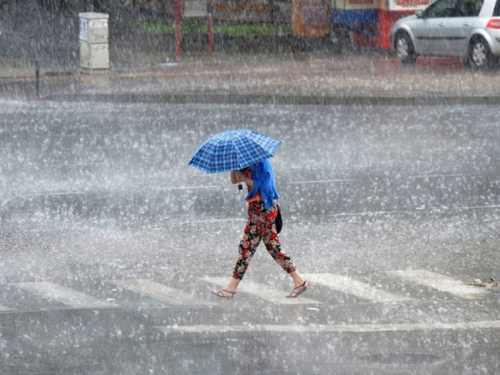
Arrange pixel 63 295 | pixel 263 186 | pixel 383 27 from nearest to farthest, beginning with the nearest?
pixel 263 186, pixel 63 295, pixel 383 27

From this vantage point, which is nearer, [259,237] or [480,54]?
[259,237]

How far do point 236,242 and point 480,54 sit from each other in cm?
1599

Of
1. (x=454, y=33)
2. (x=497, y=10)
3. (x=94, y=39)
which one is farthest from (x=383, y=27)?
(x=94, y=39)

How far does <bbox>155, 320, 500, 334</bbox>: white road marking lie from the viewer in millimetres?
7504

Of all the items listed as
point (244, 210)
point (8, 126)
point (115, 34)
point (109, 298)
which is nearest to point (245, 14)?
point (115, 34)

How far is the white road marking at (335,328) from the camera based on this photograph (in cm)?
750

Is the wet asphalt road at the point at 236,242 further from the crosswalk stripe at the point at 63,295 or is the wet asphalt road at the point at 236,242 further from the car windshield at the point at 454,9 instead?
the car windshield at the point at 454,9

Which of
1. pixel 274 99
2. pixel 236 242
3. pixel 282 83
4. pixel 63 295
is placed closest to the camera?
pixel 63 295

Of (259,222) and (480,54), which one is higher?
(259,222)

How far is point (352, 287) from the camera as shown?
867 cm

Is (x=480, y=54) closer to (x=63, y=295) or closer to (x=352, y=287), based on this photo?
(x=352, y=287)

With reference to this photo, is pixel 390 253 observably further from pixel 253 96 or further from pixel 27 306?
pixel 253 96

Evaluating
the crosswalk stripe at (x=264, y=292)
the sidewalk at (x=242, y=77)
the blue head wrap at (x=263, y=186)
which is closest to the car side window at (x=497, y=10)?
the sidewalk at (x=242, y=77)

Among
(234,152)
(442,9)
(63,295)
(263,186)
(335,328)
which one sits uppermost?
(234,152)
